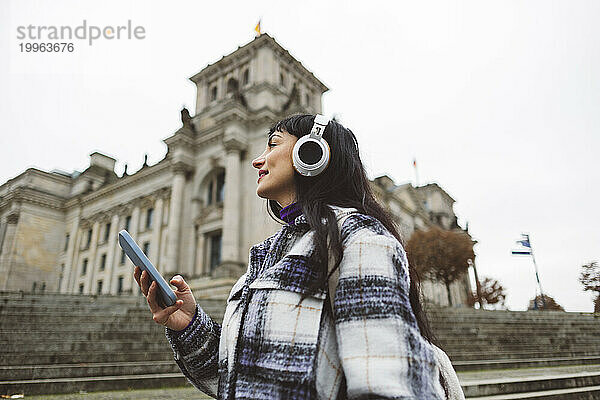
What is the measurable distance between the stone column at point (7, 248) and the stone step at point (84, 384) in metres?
44.1

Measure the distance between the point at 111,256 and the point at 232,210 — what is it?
18.5m

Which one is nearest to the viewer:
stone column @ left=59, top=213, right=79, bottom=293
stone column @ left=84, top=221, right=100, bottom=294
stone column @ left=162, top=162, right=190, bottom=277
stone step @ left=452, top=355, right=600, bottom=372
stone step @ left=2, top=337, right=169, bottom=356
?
stone step @ left=2, top=337, right=169, bottom=356

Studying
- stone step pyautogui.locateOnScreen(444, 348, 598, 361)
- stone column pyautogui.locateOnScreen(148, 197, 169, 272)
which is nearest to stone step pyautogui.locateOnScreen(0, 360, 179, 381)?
stone step pyautogui.locateOnScreen(444, 348, 598, 361)

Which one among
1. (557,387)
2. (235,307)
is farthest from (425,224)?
(235,307)

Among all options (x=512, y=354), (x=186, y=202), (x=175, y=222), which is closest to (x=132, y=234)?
(x=175, y=222)

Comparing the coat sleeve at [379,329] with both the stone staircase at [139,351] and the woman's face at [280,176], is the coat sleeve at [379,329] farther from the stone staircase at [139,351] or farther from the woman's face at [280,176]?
the stone staircase at [139,351]

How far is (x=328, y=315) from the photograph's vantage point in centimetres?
139

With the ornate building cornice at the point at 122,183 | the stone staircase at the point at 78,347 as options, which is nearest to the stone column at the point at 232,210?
the ornate building cornice at the point at 122,183

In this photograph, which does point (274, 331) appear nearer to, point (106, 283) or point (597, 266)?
point (106, 283)

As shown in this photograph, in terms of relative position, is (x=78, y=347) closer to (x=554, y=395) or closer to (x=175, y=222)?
(x=554, y=395)

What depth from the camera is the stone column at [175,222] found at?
96.1ft

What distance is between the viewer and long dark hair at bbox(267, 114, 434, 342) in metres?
1.57

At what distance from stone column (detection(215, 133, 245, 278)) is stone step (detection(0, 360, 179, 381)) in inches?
691

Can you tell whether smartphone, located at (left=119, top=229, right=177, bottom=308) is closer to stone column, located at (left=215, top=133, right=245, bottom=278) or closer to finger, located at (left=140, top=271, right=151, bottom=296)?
finger, located at (left=140, top=271, right=151, bottom=296)
